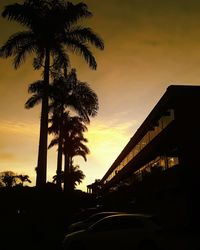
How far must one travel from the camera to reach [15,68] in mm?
23797

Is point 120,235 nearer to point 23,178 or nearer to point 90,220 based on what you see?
point 90,220

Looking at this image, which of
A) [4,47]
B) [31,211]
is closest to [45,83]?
[4,47]

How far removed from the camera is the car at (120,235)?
1127cm

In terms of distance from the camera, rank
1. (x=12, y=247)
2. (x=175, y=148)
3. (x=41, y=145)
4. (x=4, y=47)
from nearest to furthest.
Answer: (x=12, y=247), (x=41, y=145), (x=4, y=47), (x=175, y=148)

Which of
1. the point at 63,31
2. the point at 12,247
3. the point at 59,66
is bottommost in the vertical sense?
the point at 12,247

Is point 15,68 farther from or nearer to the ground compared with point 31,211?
farther from the ground

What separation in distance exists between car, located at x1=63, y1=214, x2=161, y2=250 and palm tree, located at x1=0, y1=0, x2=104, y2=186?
1200 centimetres

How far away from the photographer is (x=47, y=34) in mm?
23500

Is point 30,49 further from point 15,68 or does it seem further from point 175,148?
point 175,148

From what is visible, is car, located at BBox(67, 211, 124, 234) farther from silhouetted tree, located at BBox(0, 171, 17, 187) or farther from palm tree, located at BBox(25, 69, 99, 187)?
silhouetted tree, located at BBox(0, 171, 17, 187)

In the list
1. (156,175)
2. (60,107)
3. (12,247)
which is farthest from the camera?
(60,107)

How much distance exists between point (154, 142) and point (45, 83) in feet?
38.6

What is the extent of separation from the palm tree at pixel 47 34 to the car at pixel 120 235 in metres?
12.0

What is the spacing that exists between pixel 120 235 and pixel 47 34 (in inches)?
641
